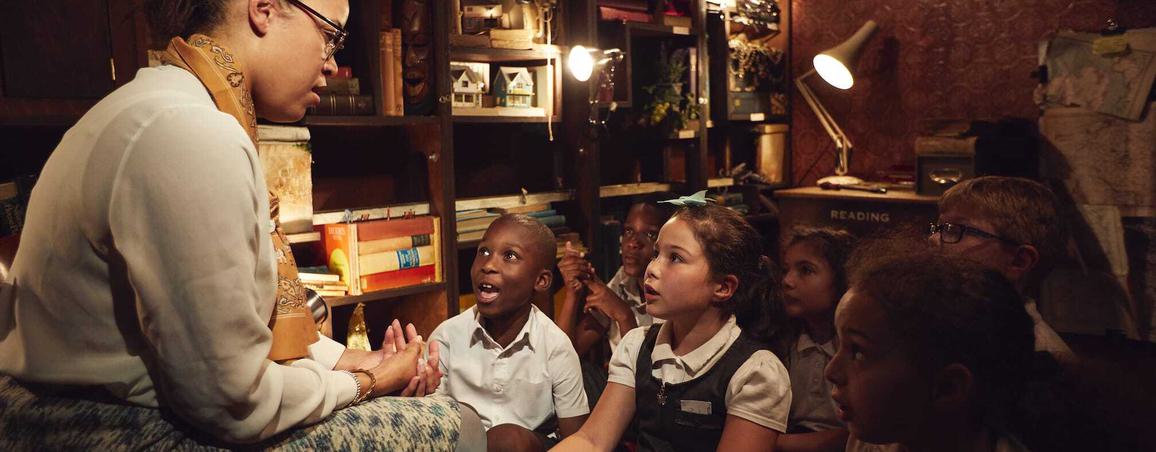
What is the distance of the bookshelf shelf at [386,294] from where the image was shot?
3.22 m

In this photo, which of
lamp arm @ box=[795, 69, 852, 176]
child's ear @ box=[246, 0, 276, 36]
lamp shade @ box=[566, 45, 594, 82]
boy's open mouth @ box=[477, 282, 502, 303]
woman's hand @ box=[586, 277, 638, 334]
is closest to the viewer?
child's ear @ box=[246, 0, 276, 36]

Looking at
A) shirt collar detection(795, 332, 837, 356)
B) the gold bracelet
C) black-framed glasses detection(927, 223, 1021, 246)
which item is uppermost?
black-framed glasses detection(927, 223, 1021, 246)

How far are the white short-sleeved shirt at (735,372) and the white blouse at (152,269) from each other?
1.11 m

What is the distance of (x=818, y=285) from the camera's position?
2.44 meters

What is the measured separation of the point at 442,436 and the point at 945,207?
1.43 meters

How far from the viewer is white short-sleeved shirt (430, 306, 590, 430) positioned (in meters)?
2.44

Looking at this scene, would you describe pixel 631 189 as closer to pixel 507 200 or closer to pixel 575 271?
pixel 507 200

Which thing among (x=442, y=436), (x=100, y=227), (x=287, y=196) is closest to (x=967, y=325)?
(x=442, y=436)

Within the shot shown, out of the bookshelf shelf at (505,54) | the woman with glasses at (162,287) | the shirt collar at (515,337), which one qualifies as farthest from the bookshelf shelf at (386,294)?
the woman with glasses at (162,287)

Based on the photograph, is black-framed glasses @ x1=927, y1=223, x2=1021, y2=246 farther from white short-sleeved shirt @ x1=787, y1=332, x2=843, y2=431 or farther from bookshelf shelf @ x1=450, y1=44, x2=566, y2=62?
bookshelf shelf @ x1=450, y1=44, x2=566, y2=62

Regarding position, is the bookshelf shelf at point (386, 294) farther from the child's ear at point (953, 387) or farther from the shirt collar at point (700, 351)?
the child's ear at point (953, 387)

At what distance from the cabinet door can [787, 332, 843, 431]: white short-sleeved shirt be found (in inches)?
87.6

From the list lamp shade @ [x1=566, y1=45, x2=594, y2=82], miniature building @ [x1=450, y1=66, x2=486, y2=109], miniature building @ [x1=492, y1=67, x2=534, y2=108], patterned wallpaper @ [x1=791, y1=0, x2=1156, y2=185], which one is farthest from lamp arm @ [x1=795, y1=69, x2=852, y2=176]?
miniature building @ [x1=450, y1=66, x2=486, y2=109]

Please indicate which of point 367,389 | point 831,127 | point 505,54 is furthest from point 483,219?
point 831,127
